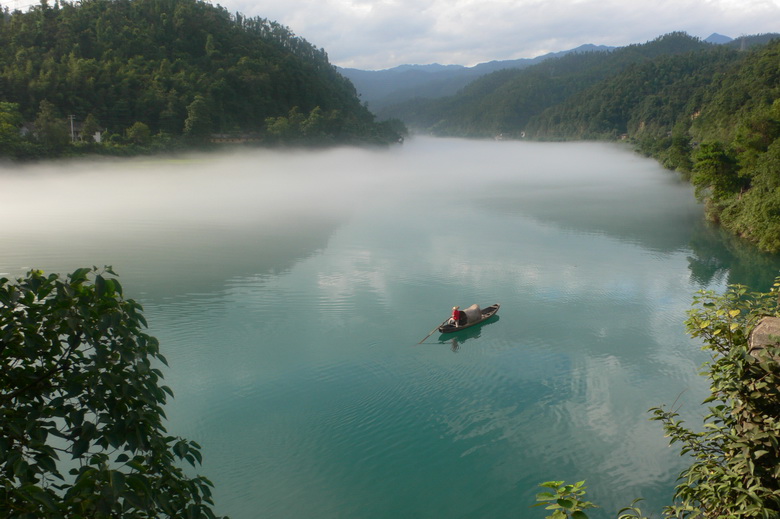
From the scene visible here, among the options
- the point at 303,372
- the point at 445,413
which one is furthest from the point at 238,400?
the point at 445,413

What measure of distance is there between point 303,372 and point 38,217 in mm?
24308

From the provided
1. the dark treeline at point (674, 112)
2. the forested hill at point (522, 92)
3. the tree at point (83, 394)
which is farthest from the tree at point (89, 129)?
the forested hill at point (522, 92)

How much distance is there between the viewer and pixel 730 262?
20297 mm

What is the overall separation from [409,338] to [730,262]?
14274 mm

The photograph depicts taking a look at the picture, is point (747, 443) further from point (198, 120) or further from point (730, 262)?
point (198, 120)

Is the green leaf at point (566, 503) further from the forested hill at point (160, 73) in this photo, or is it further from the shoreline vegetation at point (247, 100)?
the forested hill at point (160, 73)

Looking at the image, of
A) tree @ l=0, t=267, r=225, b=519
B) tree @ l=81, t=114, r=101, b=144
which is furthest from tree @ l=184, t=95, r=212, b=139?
tree @ l=0, t=267, r=225, b=519

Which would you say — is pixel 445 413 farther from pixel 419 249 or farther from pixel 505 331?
pixel 419 249

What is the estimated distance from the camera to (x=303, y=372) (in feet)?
35.1

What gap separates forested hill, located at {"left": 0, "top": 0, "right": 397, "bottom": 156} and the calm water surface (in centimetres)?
1903

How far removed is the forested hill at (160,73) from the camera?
48594 mm

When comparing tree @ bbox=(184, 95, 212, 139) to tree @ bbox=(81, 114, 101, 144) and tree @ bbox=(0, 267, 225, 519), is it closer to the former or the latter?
tree @ bbox=(81, 114, 101, 144)

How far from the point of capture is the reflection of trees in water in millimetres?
17766

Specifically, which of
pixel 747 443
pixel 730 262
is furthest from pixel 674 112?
pixel 747 443
